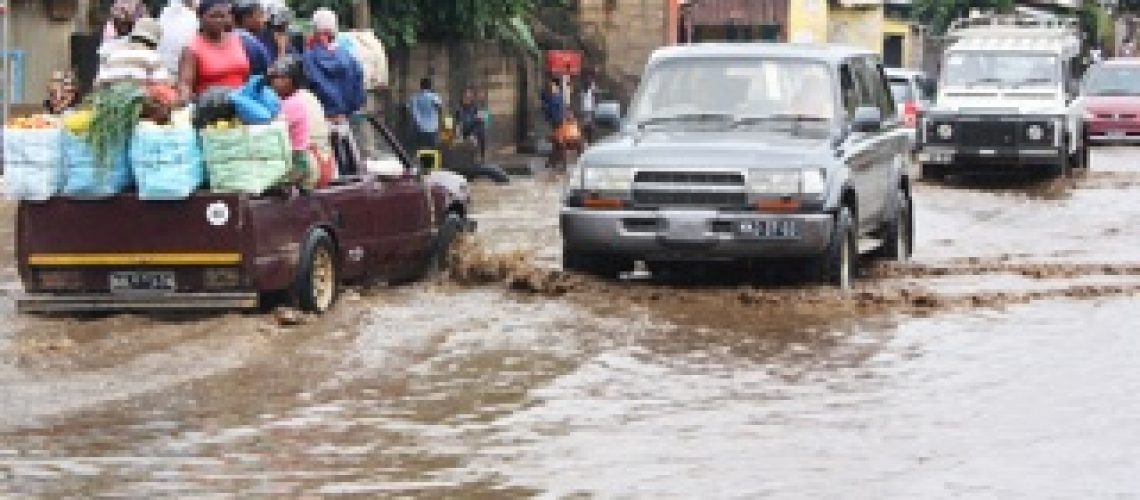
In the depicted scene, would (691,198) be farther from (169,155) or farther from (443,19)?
(443,19)

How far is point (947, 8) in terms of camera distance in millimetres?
56812

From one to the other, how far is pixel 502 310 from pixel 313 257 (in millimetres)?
1345

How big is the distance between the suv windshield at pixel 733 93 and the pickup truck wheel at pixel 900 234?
2.03 m

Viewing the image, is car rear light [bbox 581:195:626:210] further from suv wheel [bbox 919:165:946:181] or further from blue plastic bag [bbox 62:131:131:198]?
suv wheel [bbox 919:165:946:181]

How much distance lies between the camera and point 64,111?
13.9 metres

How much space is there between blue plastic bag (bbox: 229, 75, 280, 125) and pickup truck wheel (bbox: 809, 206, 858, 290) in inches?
151

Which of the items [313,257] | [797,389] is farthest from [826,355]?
[313,257]

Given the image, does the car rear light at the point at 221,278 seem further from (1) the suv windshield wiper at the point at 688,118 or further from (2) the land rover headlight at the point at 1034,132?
(2) the land rover headlight at the point at 1034,132

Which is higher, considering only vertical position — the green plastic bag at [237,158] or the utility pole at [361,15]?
the utility pole at [361,15]

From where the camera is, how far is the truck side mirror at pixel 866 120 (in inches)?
611

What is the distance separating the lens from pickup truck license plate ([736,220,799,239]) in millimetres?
14328

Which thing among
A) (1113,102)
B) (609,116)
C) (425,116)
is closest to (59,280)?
(609,116)

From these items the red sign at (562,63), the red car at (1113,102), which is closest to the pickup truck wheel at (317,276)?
the red sign at (562,63)

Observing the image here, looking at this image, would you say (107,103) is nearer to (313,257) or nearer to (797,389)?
(313,257)
